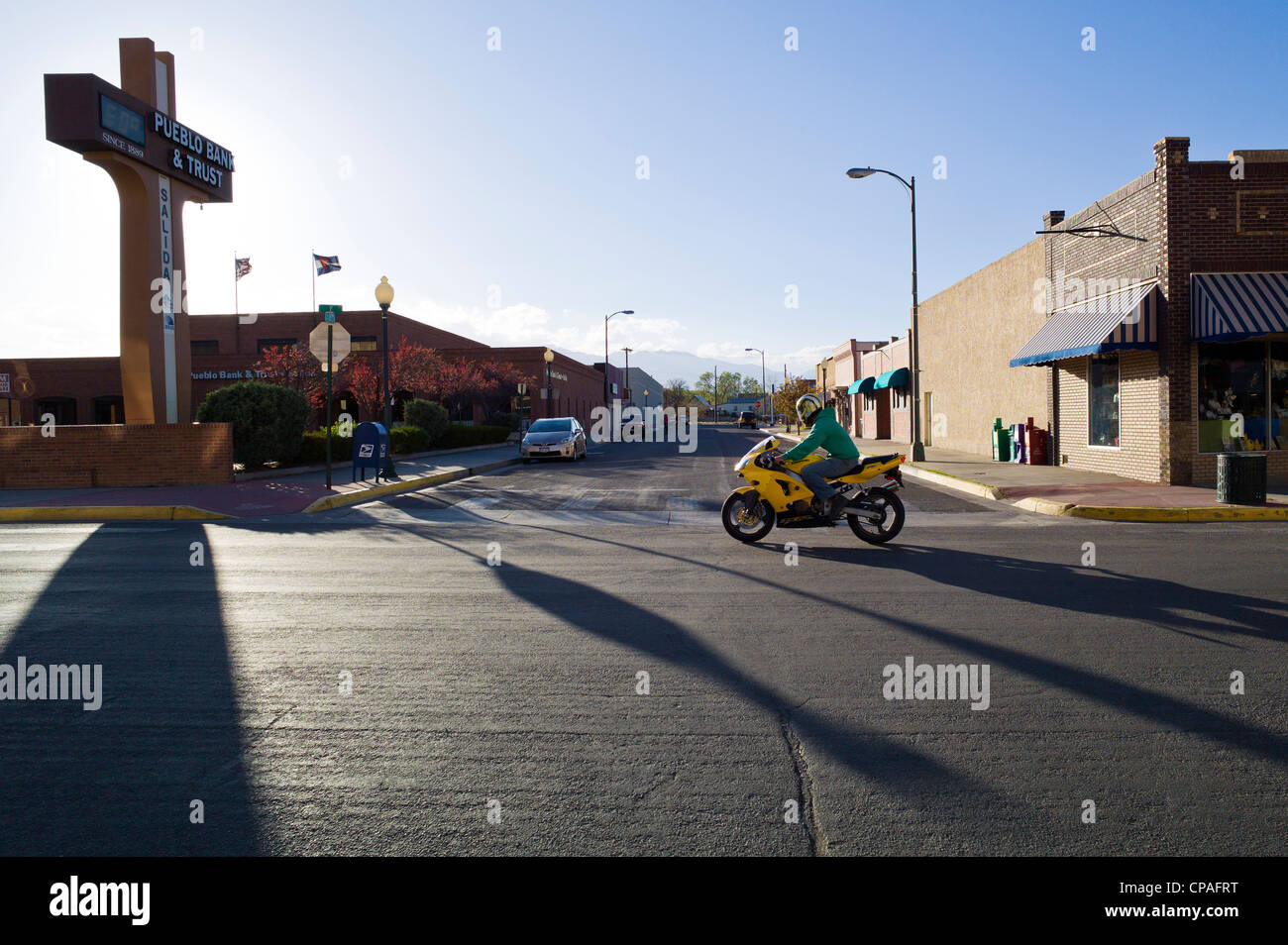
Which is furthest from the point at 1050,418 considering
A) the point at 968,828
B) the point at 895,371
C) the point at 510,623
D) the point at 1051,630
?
the point at 968,828

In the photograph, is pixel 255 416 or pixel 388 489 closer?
pixel 388 489

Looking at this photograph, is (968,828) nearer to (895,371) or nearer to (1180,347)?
(1180,347)

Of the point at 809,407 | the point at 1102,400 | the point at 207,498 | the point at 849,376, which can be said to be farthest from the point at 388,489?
the point at 849,376

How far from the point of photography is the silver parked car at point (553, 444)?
104 ft

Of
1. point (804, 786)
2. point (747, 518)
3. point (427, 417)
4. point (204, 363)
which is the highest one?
point (204, 363)

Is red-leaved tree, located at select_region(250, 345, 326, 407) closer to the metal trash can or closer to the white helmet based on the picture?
the white helmet

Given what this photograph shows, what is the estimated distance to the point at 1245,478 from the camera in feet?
49.3

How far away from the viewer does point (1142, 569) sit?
9609mm

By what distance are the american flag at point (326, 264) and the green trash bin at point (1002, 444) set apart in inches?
1313

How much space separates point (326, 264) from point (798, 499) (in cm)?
4092

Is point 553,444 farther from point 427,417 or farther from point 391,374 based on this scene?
point 391,374

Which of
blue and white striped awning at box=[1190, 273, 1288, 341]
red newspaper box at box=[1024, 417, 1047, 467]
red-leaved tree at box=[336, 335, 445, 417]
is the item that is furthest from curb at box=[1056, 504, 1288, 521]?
red-leaved tree at box=[336, 335, 445, 417]

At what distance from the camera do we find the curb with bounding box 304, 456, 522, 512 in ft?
56.9
